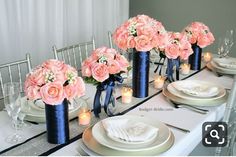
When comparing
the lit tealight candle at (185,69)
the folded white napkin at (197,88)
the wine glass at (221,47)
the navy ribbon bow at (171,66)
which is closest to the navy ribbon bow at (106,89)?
the folded white napkin at (197,88)

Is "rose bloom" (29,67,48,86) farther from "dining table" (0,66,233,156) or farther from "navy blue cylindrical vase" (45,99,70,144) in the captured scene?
"dining table" (0,66,233,156)

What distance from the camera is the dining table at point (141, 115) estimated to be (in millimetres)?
1062

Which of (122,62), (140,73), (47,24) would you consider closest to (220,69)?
(140,73)

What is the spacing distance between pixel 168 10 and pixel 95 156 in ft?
9.20

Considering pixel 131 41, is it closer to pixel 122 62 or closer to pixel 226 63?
pixel 122 62

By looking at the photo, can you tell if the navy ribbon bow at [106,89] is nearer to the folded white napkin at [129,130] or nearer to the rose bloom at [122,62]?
the rose bloom at [122,62]

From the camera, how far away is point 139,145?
103cm

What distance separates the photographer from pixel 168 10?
139 inches

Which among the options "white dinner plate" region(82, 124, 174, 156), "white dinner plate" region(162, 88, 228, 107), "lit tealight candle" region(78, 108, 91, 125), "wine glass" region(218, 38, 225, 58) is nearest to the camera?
"white dinner plate" region(82, 124, 174, 156)

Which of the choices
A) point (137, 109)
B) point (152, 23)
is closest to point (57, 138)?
point (137, 109)

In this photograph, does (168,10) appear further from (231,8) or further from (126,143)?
(126,143)

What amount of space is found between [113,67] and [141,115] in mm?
248

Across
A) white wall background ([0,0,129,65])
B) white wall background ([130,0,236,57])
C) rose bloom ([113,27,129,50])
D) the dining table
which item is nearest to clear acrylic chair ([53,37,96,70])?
white wall background ([0,0,129,65])

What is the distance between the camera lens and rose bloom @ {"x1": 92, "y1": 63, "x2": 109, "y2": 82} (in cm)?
123
